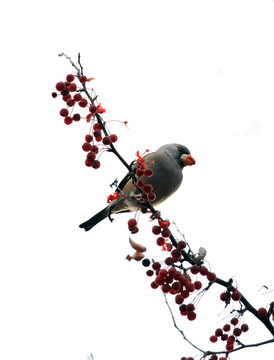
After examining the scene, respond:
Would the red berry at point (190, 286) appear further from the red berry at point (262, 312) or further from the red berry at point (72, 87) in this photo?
the red berry at point (72, 87)

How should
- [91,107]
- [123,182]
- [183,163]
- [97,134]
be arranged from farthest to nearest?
[183,163] → [123,182] → [97,134] → [91,107]

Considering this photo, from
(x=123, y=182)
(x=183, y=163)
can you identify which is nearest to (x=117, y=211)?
(x=123, y=182)

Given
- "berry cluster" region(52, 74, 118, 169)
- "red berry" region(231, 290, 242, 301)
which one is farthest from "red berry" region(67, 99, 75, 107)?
"red berry" region(231, 290, 242, 301)

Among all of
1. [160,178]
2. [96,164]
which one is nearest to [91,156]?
[96,164]

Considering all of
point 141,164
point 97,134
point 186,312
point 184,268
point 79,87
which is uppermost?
point 79,87

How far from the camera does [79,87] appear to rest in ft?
6.15

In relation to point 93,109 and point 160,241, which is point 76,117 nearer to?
point 93,109

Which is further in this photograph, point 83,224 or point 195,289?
point 83,224

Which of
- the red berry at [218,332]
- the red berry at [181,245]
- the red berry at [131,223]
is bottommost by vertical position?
the red berry at [218,332]

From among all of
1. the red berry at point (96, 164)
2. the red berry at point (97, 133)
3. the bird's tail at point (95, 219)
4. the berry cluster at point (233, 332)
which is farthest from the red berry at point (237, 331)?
the bird's tail at point (95, 219)

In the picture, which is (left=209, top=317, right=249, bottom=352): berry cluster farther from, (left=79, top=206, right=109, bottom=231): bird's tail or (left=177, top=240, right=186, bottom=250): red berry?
(left=79, top=206, right=109, bottom=231): bird's tail

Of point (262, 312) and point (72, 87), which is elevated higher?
point (72, 87)

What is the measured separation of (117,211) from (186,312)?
62.6 inches

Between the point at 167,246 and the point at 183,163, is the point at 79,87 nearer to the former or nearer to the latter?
the point at 167,246
